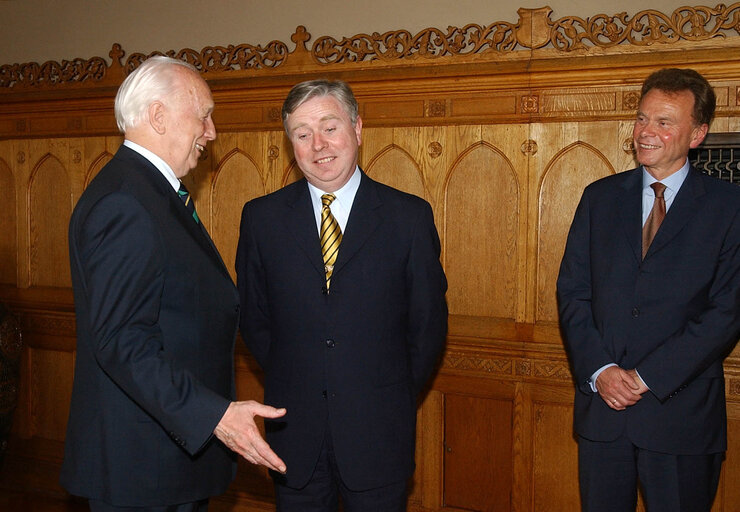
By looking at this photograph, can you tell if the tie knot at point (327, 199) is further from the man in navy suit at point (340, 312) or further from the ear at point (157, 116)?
the ear at point (157, 116)

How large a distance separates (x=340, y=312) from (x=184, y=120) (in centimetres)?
69

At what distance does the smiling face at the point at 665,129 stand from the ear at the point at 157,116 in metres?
1.51

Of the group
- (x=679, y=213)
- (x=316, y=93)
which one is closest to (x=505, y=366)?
(x=679, y=213)

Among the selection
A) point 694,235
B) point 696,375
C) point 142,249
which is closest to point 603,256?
point 694,235

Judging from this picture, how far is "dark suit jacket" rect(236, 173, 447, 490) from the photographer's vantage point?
6.91ft

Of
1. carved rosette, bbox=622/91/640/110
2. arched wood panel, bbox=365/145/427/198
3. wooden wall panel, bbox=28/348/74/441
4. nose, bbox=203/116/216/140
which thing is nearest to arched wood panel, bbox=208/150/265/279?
arched wood panel, bbox=365/145/427/198

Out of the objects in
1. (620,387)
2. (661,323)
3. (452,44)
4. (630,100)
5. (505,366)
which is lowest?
(505,366)

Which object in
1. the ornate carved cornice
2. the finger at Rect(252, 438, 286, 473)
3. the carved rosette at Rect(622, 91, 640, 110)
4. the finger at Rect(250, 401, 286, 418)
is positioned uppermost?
the ornate carved cornice

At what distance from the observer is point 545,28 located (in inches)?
117

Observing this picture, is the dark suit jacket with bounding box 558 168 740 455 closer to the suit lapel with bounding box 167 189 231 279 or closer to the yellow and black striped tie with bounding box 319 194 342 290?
the yellow and black striped tie with bounding box 319 194 342 290

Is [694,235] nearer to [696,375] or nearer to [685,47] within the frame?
[696,375]

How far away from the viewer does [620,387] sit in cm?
229

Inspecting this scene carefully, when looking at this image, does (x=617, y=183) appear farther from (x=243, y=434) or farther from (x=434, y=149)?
(x=243, y=434)

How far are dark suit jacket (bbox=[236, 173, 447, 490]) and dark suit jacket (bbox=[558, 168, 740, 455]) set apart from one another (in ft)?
1.85
